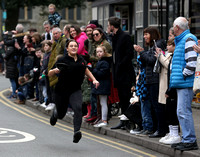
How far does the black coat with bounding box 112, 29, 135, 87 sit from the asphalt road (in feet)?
4.06

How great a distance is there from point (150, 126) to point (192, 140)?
1689 mm

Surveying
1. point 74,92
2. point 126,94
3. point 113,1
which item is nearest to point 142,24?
point 113,1

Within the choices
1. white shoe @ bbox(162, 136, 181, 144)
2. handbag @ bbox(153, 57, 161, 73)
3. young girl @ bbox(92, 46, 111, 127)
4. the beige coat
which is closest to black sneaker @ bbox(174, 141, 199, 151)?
white shoe @ bbox(162, 136, 181, 144)

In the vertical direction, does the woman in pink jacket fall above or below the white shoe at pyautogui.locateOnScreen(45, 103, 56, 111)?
above

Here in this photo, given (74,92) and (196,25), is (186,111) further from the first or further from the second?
(196,25)

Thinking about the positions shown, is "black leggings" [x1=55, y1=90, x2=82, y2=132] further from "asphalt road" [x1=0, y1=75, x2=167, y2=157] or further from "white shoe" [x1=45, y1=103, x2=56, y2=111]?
"white shoe" [x1=45, y1=103, x2=56, y2=111]

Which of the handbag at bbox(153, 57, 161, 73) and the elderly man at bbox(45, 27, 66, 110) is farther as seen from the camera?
the elderly man at bbox(45, 27, 66, 110)

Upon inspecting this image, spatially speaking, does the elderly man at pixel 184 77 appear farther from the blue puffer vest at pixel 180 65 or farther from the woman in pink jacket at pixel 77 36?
the woman in pink jacket at pixel 77 36

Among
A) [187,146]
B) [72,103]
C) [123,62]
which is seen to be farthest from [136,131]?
[187,146]

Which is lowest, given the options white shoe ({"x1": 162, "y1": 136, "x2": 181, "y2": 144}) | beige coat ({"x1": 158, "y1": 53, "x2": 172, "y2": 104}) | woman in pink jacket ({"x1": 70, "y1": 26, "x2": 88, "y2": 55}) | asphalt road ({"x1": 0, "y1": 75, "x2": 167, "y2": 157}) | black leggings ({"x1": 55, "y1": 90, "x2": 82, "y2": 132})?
asphalt road ({"x1": 0, "y1": 75, "x2": 167, "y2": 157})

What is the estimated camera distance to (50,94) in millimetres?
14367

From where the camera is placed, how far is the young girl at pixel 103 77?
1160 centimetres

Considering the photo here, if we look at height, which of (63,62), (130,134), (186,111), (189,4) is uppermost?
(189,4)

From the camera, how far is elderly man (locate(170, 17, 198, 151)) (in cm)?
865
